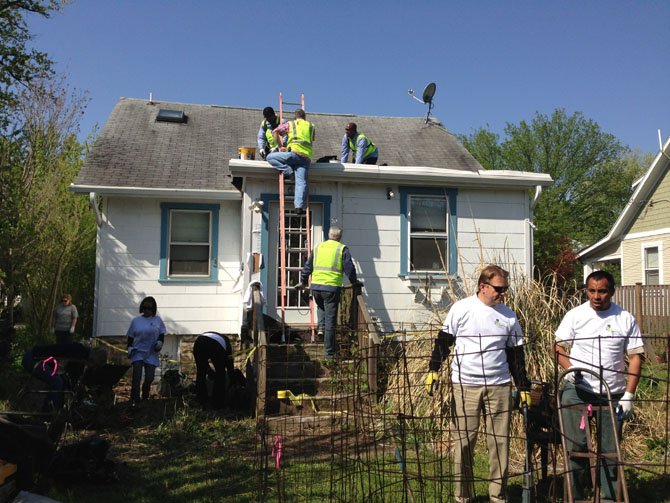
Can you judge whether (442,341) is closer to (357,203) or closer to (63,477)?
(63,477)

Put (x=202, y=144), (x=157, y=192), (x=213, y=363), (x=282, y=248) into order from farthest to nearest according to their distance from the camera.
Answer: (x=202, y=144) → (x=157, y=192) → (x=282, y=248) → (x=213, y=363)

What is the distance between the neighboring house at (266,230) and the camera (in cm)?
975

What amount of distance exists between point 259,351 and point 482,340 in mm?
3741

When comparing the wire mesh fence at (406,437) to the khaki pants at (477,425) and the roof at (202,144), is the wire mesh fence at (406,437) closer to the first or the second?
the khaki pants at (477,425)

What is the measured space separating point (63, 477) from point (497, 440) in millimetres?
3596

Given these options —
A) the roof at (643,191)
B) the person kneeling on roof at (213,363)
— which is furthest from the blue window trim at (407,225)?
the roof at (643,191)

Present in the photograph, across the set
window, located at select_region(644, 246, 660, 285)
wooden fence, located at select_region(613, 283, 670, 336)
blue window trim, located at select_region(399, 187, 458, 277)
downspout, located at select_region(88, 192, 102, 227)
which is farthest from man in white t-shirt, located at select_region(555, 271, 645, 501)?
window, located at select_region(644, 246, 660, 285)

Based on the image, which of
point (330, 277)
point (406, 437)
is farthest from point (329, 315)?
point (406, 437)

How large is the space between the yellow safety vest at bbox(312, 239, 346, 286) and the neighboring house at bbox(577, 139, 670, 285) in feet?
39.4

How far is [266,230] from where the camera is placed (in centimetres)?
959

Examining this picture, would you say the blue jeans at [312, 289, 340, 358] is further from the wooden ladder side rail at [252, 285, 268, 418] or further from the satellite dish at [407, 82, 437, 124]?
the satellite dish at [407, 82, 437, 124]

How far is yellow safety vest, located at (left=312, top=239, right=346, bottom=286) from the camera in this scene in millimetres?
7969

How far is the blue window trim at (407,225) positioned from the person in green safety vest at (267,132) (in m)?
2.39

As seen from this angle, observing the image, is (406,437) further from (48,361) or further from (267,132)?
(267,132)
